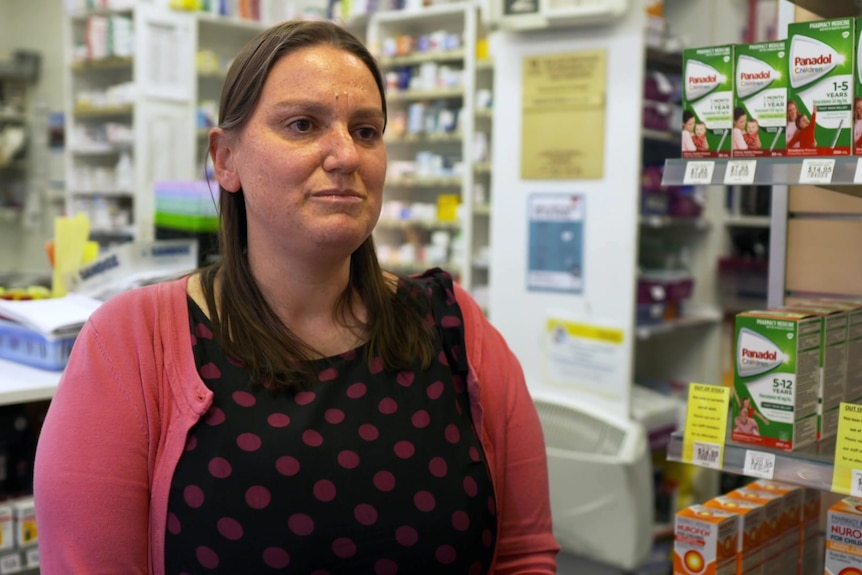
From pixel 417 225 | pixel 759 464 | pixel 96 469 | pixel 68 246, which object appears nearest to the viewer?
pixel 96 469

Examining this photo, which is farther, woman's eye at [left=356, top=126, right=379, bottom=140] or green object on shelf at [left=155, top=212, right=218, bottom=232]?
green object on shelf at [left=155, top=212, right=218, bottom=232]

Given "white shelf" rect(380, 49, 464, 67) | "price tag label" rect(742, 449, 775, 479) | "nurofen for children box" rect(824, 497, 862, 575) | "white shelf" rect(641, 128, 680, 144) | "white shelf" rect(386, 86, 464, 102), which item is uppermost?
"white shelf" rect(380, 49, 464, 67)

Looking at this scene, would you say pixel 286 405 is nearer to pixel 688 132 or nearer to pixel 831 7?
pixel 688 132

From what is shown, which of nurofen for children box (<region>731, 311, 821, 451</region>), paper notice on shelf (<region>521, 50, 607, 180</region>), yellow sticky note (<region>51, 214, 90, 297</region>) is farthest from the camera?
paper notice on shelf (<region>521, 50, 607, 180</region>)

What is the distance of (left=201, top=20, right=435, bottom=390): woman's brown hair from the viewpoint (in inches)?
62.7

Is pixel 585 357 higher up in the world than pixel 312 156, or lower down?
lower down

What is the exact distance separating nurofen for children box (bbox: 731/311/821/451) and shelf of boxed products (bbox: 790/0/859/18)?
701mm

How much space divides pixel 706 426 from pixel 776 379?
16 centimetres

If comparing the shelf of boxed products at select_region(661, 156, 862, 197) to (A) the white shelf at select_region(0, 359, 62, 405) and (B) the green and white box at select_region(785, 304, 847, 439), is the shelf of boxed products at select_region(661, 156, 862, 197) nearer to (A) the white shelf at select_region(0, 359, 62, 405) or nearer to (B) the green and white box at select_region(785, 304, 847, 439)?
(B) the green and white box at select_region(785, 304, 847, 439)

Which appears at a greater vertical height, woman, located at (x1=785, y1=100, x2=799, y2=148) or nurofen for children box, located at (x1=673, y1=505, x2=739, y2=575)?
woman, located at (x1=785, y1=100, x2=799, y2=148)

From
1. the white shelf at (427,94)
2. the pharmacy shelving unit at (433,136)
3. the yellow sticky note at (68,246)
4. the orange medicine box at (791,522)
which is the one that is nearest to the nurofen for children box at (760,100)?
the orange medicine box at (791,522)

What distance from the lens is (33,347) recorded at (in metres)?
2.47

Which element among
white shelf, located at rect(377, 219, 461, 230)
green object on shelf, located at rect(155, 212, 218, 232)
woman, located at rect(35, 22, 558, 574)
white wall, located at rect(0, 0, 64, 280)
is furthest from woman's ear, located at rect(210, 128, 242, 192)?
white wall, located at rect(0, 0, 64, 280)

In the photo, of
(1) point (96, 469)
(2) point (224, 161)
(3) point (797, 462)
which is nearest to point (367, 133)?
(2) point (224, 161)
